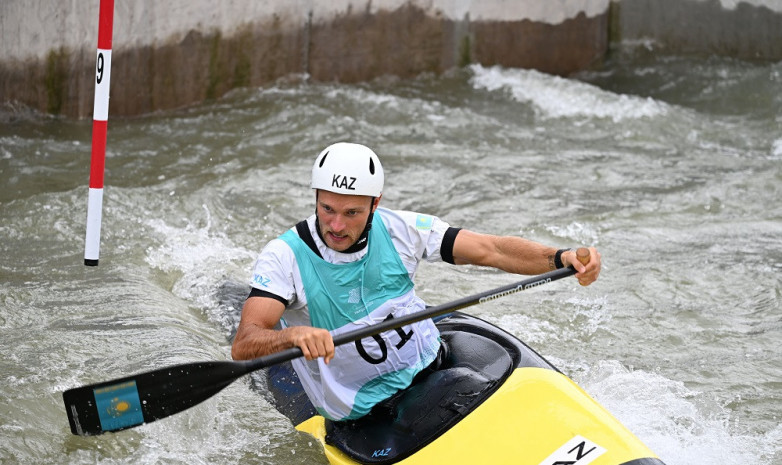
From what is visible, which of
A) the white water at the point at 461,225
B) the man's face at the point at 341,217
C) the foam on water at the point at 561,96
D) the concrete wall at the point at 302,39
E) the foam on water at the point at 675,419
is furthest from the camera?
the foam on water at the point at 561,96

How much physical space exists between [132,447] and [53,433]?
0.33 meters

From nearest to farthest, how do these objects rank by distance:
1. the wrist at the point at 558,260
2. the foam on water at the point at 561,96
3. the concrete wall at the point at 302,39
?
the wrist at the point at 558,260 → the concrete wall at the point at 302,39 → the foam on water at the point at 561,96

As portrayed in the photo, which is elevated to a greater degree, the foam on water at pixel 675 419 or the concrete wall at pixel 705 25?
the concrete wall at pixel 705 25

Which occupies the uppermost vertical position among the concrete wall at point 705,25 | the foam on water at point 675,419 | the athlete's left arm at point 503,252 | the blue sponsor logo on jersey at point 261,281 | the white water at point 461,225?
the concrete wall at point 705,25

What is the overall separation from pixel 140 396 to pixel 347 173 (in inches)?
40.7

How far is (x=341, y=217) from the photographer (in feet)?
11.1

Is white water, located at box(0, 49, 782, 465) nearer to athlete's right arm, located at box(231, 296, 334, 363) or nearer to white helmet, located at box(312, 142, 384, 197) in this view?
athlete's right arm, located at box(231, 296, 334, 363)

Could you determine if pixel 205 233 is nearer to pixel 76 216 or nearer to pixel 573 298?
pixel 76 216

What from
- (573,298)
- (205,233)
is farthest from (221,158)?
(573,298)

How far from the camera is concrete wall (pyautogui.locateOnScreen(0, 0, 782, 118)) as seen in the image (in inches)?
307

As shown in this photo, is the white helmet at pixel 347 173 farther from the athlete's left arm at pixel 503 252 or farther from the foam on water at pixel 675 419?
the foam on water at pixel 675 419

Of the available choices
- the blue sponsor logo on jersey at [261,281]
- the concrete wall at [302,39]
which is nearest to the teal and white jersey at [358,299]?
the blue sponsor logo on jersey at [261,281]

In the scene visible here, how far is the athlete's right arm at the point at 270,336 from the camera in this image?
3.06 metres

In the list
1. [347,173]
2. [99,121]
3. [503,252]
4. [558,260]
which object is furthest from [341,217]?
[99,121]
